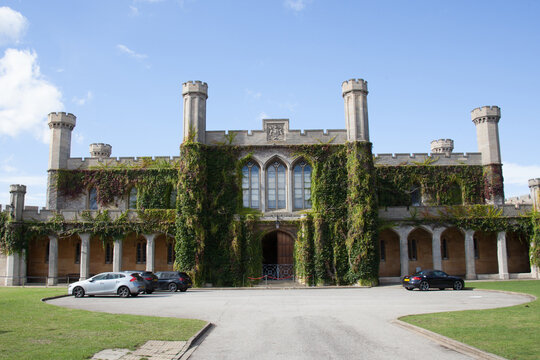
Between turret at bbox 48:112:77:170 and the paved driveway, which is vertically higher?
turret at bbox 48:112:77:170

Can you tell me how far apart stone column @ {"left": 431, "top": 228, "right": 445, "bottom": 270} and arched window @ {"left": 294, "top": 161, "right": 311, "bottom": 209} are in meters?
9.64

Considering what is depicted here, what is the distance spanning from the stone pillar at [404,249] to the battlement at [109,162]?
18.2 m

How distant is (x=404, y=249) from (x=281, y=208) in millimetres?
9394

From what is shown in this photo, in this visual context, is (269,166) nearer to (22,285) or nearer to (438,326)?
(22,285)

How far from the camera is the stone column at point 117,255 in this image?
112 ft

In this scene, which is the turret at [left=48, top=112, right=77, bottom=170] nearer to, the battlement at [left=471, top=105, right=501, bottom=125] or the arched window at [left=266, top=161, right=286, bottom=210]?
the arched window at [left=266, top=161, right=286, bottom=210]

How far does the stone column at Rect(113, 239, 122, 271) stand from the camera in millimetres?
34125

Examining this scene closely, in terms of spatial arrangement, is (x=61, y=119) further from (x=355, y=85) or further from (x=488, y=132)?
(x=488, y=132)

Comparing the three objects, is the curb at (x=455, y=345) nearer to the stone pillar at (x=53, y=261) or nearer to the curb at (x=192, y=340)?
the curb at (x=192, y=340)

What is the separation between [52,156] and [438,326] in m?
34.2

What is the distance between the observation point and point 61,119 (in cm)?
3853

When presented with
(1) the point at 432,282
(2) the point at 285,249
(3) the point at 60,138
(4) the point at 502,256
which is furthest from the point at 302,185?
(3) the point at 60,138

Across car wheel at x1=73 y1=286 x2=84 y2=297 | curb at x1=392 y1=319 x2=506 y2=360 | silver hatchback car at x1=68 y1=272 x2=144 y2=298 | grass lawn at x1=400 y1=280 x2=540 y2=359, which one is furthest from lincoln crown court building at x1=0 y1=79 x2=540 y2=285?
curb at x1=392 y1=319 x2=506 y2=360

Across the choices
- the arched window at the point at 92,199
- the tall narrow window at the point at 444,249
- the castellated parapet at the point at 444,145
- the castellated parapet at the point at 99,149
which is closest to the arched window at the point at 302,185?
the tall narrow window at the point at 444,249
